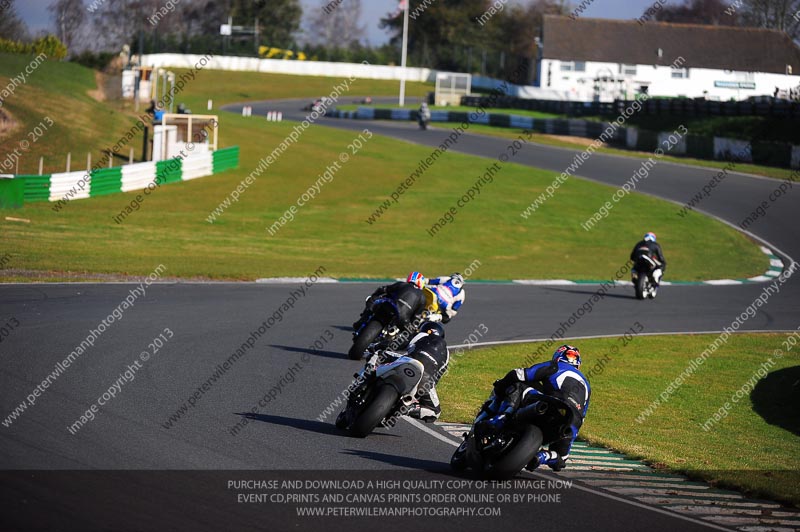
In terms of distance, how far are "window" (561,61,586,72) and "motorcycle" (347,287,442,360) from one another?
3106 inches

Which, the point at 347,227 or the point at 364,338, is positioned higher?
the point at 364,338

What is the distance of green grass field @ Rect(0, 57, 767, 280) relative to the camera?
2550 cm

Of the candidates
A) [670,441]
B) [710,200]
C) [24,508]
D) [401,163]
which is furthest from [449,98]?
[24,508]

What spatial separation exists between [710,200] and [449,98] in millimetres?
45740

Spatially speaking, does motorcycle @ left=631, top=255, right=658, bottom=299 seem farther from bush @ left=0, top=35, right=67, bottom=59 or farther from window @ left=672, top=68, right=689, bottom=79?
window @ left=672, top=68, right=689, bottom=79

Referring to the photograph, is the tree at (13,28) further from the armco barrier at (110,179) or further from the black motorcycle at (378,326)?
the black motorcycle at (378,326)

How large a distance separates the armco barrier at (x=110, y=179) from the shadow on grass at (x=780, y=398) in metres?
22.2

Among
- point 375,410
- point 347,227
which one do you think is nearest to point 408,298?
point 375,410

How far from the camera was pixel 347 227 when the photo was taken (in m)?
33.3

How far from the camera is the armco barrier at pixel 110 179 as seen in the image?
29745mm

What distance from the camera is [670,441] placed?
12.0 metres

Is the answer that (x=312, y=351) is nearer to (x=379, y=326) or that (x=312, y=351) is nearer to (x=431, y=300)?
(x=379, y=326)

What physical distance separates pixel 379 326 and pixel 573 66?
263ft

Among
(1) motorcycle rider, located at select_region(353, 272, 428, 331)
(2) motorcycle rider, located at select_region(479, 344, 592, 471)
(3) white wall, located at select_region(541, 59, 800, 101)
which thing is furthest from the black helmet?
(3) white wall, located at select_region(541, 59, 800, 101)
